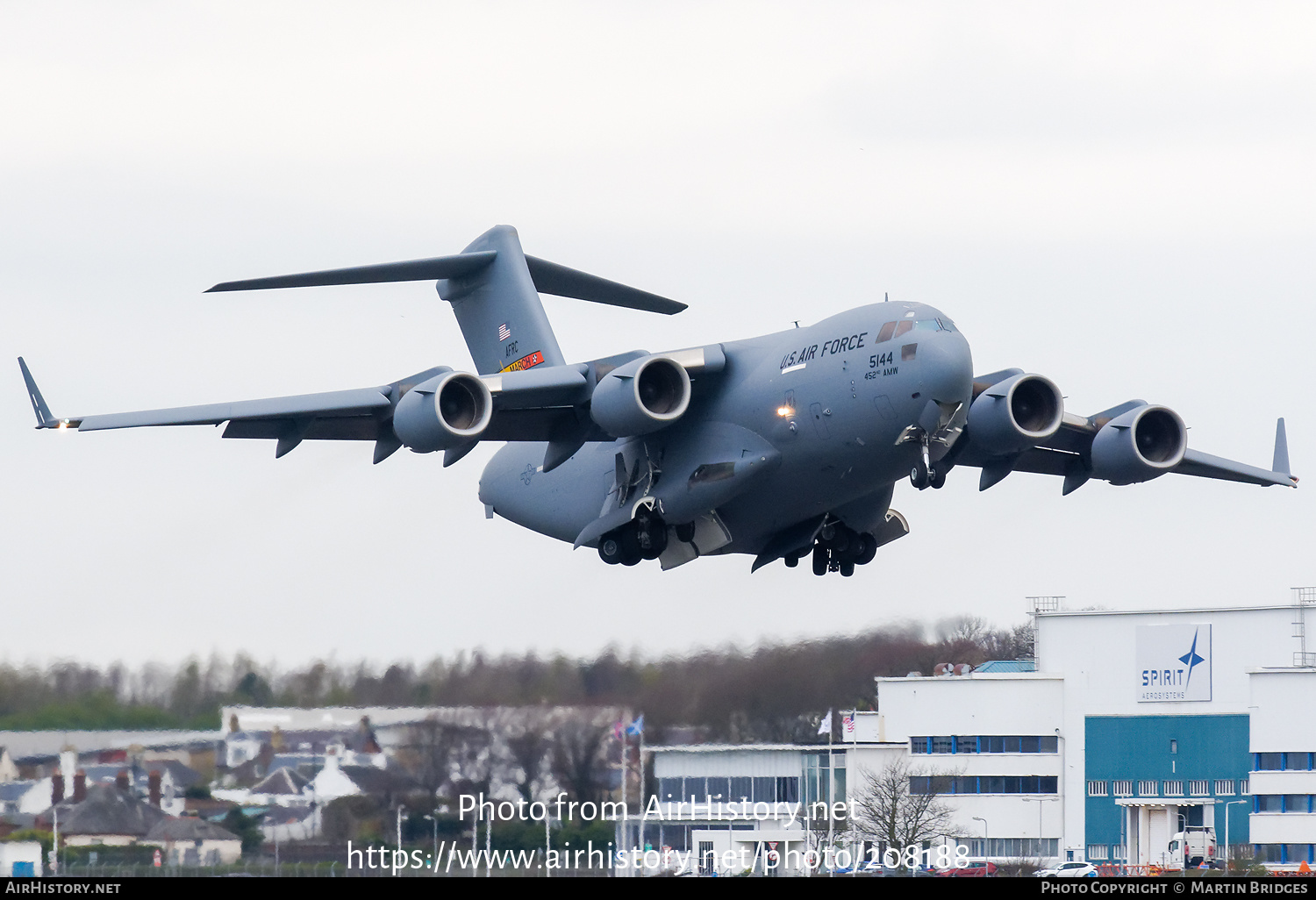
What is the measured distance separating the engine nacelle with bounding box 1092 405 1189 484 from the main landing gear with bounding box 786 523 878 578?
2.43m

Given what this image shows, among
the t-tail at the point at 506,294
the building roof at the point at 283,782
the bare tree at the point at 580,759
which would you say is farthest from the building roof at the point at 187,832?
the t-tail at the point at 506,294

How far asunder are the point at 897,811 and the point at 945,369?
6839mm

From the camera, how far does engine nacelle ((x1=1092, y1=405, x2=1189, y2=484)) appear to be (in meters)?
19.2

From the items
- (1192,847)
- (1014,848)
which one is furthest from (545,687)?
(1192,847)

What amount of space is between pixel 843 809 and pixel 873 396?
4901 mm

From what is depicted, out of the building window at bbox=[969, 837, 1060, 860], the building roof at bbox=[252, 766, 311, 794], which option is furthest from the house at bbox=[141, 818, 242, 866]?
the building window at bbox=[969, 837, 1060, 860]

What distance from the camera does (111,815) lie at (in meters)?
14.9

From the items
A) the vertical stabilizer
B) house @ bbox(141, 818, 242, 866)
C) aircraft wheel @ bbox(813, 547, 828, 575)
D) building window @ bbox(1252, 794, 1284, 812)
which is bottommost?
building window @ bbox(1252, 794, 1284, 812)

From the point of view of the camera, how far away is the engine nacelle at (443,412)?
17.0 meters

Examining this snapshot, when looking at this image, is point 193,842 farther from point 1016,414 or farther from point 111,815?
point 1016,414

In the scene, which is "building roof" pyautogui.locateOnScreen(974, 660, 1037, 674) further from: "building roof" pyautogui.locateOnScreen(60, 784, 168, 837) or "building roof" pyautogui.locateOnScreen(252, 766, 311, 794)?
"building roof" pyautogui.locateOnScreen(60, 784, 168, 837)

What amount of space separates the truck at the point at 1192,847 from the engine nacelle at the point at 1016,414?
8176 mm
